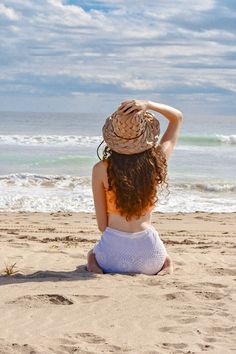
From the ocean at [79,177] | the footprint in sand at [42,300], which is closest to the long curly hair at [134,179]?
the footprint in sand at [42,300]

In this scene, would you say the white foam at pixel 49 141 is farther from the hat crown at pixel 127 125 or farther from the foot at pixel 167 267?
the hat crown at pixel 127 125

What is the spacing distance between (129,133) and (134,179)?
0.39 meters

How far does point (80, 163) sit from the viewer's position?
23.4 meters

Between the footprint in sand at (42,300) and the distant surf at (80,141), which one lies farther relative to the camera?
the distant surf at (80,141)

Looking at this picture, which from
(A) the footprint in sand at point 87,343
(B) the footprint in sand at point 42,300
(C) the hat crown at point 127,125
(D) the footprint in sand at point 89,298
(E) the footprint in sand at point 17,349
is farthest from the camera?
(C) the hat crown at point 127,125

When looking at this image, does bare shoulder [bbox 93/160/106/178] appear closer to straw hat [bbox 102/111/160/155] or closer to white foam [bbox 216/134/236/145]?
straw hat [bbox 102/111/160/155]

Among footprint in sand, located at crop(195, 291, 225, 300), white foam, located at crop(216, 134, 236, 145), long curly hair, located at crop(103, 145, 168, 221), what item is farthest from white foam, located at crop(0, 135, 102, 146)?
footprint in sand, located at crop(195, 291, 225, 300)

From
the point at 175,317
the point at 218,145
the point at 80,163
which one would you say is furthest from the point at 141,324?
the point at 218,145

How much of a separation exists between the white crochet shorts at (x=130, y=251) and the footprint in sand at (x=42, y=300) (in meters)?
0.90

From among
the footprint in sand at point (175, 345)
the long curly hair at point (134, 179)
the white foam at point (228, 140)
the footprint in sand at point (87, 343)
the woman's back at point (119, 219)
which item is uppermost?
the long curly hair at point (134, 179)

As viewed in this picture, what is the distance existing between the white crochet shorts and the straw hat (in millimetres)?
703

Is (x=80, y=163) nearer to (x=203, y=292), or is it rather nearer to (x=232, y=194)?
(x=232, y=194)

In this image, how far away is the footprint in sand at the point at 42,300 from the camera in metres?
5.12

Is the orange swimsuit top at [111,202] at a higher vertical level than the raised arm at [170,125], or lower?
lower
